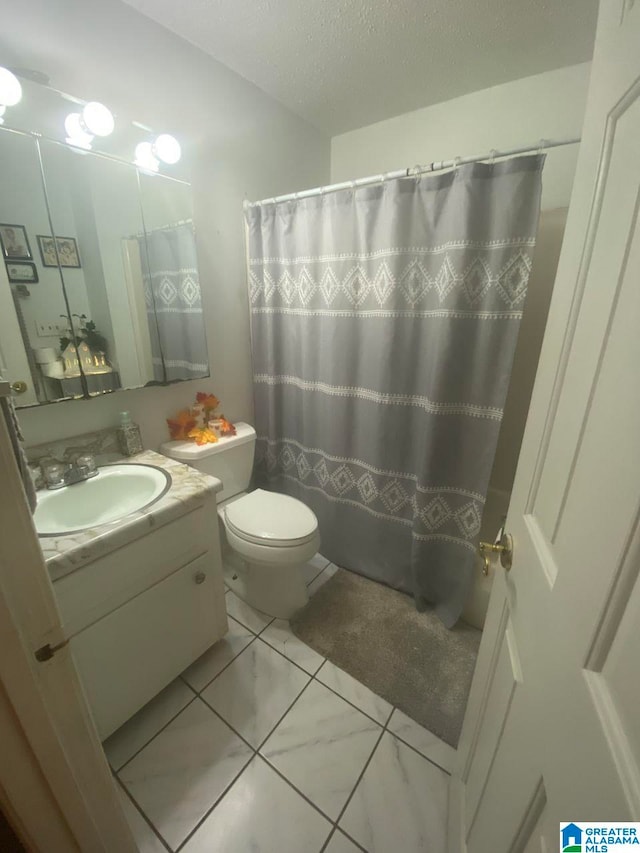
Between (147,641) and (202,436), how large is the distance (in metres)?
0.79

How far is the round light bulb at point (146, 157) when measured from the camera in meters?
1.28

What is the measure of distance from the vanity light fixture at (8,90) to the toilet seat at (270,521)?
148 centimetres

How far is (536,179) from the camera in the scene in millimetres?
1077

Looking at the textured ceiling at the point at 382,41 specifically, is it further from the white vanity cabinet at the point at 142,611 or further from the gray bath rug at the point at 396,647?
the gray bath rug at the point at 396,647

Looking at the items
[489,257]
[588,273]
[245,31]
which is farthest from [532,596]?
[245,31]

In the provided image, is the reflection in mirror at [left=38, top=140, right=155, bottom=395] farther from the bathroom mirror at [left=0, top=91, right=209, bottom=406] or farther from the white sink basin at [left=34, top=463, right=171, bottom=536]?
the white sink basin at [left=34, top=463, right=171, bottom=536]

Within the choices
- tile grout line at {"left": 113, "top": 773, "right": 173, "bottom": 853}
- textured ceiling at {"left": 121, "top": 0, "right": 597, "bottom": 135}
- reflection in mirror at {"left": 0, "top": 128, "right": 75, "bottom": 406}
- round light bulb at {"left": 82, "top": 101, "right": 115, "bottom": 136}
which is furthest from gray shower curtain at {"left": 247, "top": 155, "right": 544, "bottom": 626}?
tile grout line at {"left": 113, "top": 773, "right": 173, "bottom": 853}

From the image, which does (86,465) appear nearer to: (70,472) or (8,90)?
(70,472)

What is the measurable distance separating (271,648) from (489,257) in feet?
5.62

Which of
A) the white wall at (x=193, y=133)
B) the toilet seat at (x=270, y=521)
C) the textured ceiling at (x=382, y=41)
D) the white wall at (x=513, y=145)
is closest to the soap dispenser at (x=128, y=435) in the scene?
the white wall at (x=193, y=133)

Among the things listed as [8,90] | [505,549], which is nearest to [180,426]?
[8,90]

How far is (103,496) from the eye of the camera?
1212 millimetres

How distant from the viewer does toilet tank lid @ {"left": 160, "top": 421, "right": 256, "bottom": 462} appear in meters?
1.44

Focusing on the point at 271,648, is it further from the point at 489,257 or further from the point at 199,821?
the point at 489,257
